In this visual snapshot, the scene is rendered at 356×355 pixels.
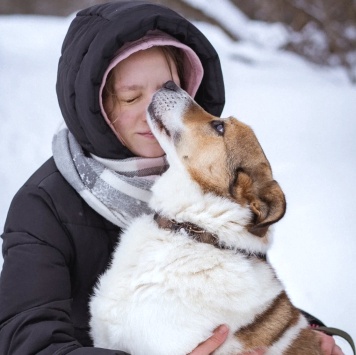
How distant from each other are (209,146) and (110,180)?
447mm

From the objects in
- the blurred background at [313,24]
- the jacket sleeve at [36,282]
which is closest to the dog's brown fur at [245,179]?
the jacket sleeve at [36,282]

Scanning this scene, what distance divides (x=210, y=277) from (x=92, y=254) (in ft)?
2.05

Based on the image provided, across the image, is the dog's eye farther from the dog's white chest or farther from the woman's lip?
the dog's white chest

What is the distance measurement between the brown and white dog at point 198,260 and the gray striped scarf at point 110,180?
0.12 m

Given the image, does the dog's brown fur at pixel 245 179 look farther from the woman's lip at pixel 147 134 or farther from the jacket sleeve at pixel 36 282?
the jacket sleeve at pixel 36 282

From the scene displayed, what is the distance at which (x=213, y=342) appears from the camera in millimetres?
2248

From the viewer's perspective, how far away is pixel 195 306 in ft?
7.57

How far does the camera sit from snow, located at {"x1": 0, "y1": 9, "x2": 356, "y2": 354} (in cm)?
425

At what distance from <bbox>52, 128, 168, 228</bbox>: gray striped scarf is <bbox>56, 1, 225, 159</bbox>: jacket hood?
51mm

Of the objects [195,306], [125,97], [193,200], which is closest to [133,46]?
[125,97]

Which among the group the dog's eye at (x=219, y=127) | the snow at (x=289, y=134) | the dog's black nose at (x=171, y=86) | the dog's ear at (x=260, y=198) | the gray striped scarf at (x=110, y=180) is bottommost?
the snow at (x=289, y=134)

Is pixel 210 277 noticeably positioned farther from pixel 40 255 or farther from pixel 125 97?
pixel 125 97

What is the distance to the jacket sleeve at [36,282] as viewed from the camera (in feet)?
7.64

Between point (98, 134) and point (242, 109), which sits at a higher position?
point (98, 134)
